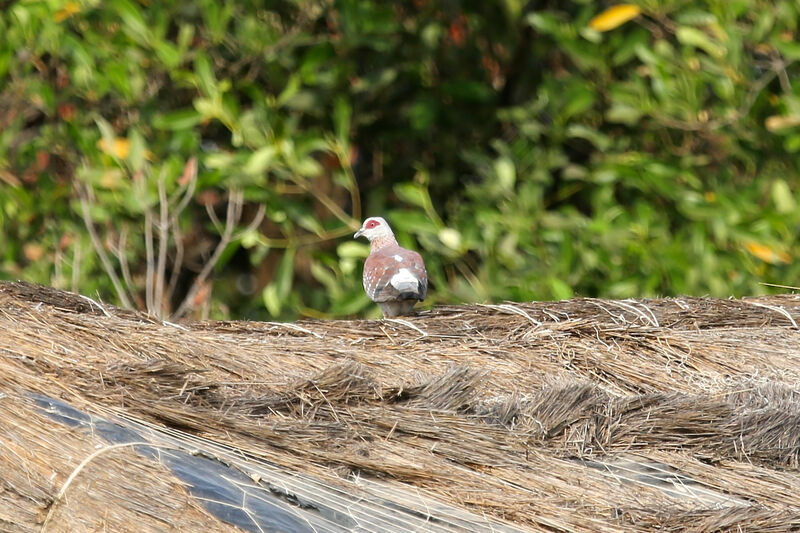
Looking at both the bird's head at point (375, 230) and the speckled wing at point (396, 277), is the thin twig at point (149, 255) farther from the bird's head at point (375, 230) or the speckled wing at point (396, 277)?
the speckled wing at point (396, 277)

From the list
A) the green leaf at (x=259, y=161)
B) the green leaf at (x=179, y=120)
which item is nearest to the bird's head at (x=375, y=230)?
the green leaf at (x=259, y=161)

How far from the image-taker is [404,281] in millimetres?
5816

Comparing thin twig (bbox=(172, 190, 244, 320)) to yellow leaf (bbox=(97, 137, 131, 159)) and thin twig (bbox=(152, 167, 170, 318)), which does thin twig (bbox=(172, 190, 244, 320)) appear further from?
yellow leaf (bbox=(97, 137, 131, 159))

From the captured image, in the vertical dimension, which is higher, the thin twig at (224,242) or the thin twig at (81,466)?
the thin twig at (81,466)

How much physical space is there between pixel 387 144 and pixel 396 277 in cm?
410

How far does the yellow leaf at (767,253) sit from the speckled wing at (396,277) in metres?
2.51

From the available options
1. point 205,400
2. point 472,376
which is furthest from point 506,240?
point 205,400

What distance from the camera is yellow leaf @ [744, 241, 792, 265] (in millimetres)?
7295

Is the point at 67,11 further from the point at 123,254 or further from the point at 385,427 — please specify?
the point at 385,427

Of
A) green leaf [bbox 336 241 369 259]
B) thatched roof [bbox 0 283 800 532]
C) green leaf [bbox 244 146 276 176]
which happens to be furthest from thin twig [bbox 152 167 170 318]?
thatched roof [bbox 0 283 800 532]

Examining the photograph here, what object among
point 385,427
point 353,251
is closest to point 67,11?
point 353,251

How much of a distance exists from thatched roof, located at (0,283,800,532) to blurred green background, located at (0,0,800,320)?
2705 millimetres

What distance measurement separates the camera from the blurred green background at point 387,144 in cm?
776

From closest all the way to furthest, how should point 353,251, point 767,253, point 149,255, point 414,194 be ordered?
point 767,253
point 149,255
point 353,251
point 414,194
